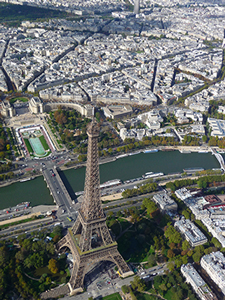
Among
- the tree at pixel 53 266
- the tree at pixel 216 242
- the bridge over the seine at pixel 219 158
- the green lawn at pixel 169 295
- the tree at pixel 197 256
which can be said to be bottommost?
the green lawn at pixel 169 295

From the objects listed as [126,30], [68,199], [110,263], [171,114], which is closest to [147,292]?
[110,263]

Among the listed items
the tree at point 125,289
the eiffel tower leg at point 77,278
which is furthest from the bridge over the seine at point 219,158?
the eiffel tower leg at point 77,278

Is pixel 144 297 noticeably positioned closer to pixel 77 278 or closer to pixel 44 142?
pixel 77 278

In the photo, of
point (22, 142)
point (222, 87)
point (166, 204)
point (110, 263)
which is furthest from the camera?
point (222, 87)

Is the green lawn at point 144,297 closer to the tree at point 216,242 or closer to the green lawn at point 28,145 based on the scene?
the tree at point 216,242

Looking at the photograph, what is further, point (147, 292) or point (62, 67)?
point (62, 67)

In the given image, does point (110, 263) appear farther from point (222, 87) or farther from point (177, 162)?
point (222, 87)
